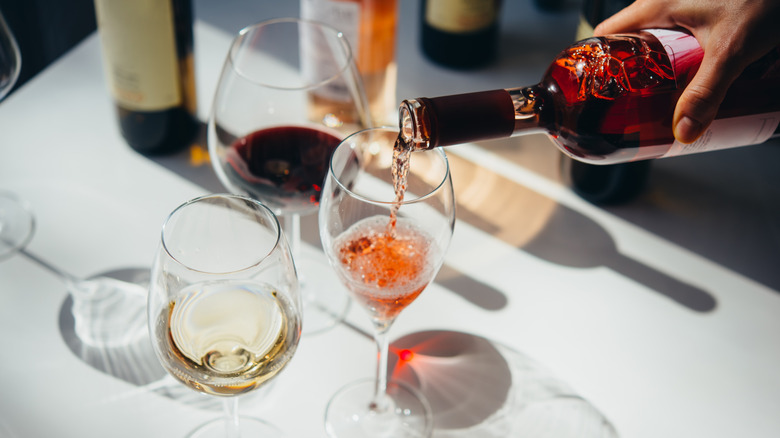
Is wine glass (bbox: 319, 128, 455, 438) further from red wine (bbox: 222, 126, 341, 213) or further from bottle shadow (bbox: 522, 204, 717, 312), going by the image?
bottle shadow (bbox: 522, 204, 717, 312)

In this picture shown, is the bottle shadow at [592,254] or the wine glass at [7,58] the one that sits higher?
the wine glass at [7,58]

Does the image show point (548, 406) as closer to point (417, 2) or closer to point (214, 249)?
point (214, 249)

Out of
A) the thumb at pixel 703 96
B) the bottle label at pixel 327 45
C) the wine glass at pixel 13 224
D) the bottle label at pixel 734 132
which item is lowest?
the wine glass at pixel 13 224

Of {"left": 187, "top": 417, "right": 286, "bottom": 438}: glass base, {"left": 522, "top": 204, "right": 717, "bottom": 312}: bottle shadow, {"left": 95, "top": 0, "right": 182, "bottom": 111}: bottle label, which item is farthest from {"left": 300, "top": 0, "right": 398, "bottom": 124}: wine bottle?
{"left": 187, "top": 417, "right": 286, "bottom": 438}: glass base

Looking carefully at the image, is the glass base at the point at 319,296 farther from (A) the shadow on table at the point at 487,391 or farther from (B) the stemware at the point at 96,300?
(B) the stemware at the point at 96,300

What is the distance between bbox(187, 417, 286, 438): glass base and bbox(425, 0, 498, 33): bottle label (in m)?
0.72

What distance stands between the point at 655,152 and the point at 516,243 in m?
0.28

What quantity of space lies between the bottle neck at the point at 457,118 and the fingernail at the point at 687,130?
16cm

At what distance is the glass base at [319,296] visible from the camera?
0.91m

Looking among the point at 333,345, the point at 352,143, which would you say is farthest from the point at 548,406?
the point at 352,143

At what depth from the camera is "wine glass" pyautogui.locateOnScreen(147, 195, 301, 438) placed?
0.65m

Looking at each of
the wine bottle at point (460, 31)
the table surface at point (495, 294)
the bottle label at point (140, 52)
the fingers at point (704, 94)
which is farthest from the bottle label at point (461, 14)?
the fingers at point (704, 94)

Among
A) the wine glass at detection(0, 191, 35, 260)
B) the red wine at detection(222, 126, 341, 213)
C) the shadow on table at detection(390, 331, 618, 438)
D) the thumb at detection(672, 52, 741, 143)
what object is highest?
the thumb at detection(672, 52, 741, 143)

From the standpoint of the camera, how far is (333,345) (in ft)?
2.90
